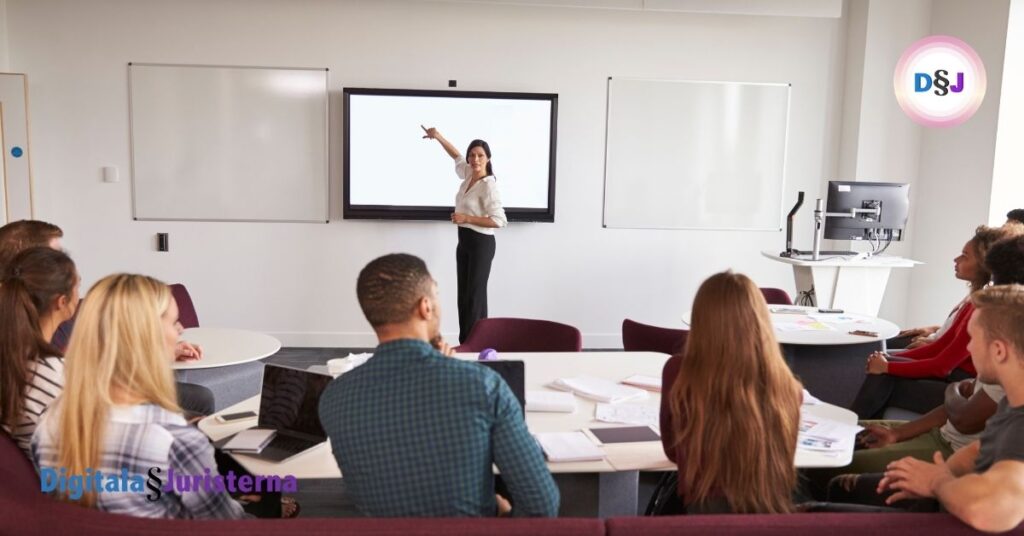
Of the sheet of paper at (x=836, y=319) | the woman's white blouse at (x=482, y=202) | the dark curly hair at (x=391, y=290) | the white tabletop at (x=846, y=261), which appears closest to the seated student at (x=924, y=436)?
the sheet of paper at (x=836, y=319)

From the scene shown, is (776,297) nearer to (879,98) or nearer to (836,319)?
(836,319)

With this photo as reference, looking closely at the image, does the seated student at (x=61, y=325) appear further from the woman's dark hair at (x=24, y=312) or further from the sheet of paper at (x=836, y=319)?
the sheet of paper at (x=836, y=319)

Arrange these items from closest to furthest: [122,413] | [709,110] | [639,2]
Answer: [122,413] < [639,2] < [709,110]

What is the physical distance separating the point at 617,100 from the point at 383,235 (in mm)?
2223

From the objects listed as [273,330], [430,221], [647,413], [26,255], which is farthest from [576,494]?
[273,330]

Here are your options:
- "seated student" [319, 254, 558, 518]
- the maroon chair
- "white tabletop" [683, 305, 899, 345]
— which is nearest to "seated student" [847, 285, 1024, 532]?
"seated student" [319, 254, 558, 518]

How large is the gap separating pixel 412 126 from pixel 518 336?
3.00 meters

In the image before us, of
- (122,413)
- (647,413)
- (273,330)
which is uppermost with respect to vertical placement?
(122,413)

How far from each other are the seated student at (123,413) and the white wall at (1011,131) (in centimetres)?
586

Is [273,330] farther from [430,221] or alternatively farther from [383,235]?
[430,221]

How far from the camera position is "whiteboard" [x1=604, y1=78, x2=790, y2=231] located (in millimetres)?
6250

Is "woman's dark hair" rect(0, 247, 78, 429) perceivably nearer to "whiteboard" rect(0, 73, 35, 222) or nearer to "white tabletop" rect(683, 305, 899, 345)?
"white tabletop" rect(683, 305, 899, 345)

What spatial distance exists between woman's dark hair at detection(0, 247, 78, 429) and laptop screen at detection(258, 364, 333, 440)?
1.88ft

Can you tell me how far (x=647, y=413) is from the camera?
7.95 feet
